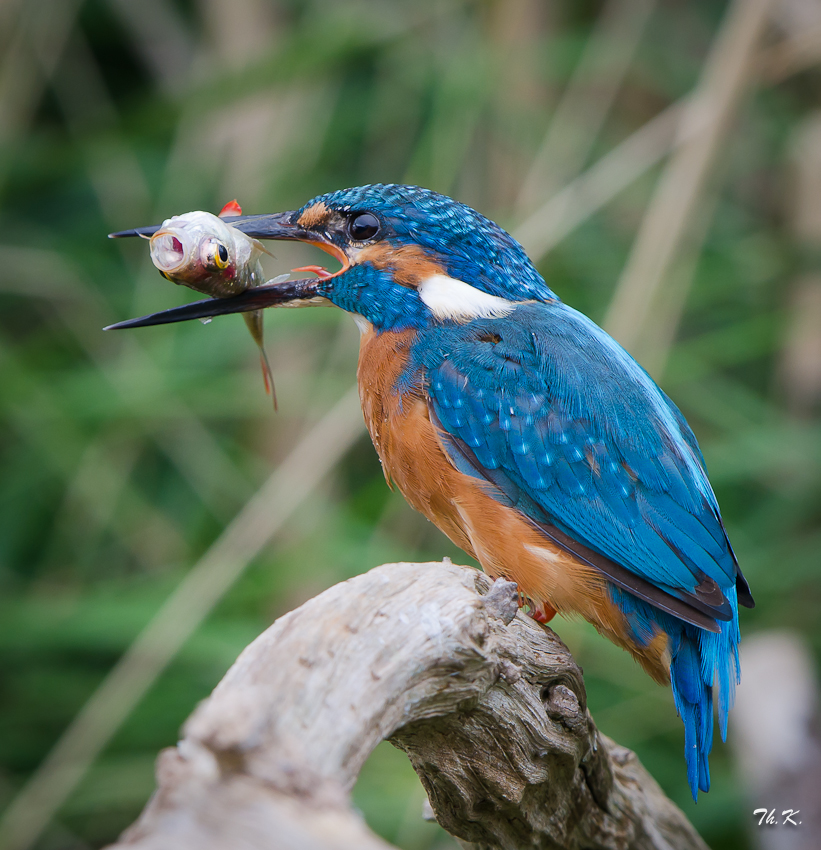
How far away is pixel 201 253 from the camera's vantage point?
1979 mm

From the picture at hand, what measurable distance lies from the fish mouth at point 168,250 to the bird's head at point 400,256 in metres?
A: 0.27

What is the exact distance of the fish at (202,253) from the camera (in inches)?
77.9

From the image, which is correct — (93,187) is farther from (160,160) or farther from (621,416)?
(621,416)

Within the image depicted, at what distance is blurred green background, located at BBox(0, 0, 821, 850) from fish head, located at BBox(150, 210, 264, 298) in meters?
1.40

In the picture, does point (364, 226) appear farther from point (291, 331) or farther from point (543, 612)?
point (291, 331)

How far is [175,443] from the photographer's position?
420 centimetres

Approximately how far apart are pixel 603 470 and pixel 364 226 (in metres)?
0.85

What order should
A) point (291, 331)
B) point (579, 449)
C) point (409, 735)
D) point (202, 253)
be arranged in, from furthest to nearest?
point (291, 331) < point (579, 449) < point (202, 253) < point (409, 735)

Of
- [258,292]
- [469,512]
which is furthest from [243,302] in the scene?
[469,512]

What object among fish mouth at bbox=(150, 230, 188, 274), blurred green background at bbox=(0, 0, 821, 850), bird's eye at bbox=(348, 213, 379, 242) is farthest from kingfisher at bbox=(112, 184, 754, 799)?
blurred green background at bbox=(0, 0, 821, 850)

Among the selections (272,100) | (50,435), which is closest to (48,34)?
(272,100)

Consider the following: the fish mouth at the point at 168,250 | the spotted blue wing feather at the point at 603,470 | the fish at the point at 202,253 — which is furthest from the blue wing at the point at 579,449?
the fish mouth at the point at 168,250

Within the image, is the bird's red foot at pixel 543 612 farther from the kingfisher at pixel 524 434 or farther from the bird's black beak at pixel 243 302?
the bird's black beak at pixel 243 302

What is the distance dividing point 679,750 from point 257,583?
200cm
